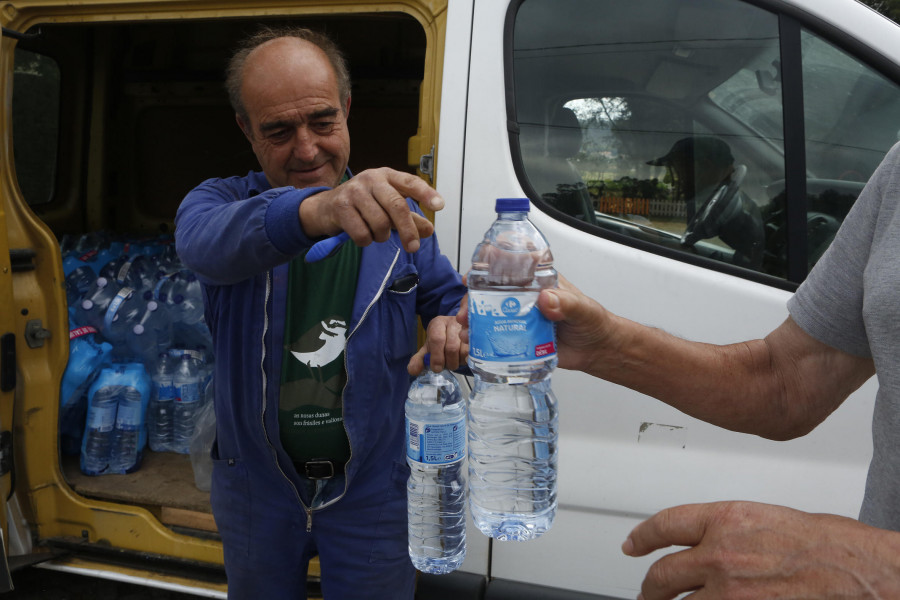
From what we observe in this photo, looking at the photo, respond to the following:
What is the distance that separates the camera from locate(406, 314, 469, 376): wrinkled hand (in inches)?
56.2

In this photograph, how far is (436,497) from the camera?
2047mm

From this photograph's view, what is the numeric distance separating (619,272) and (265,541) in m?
1.37

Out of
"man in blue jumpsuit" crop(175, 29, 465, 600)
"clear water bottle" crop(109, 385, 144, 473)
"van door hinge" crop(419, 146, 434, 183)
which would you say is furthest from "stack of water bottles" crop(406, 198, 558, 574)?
"clear water bottle" crop(109, 385, 144, 473)

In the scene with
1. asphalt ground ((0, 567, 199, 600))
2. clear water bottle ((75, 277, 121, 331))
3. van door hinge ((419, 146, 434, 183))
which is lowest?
asphalt ground ((0, 567, 199, 600))

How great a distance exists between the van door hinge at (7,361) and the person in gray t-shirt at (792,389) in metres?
2.06

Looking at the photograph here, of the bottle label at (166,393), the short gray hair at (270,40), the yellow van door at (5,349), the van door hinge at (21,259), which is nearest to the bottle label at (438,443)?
the short gray hair at (270,40)

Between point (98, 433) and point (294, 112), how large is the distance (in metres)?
A: 2.30

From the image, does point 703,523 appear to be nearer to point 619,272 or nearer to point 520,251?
point 520,251

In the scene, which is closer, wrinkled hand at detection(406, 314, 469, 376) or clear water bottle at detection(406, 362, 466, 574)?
wrinkled hand at detection(406, 314, 469, 376)

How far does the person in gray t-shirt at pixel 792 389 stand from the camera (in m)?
0.85

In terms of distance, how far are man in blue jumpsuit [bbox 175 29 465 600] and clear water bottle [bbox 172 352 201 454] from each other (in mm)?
1733

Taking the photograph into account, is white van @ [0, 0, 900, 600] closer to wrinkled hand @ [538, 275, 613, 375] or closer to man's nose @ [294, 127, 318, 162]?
man's nose @ [294, 127, 318, 162]

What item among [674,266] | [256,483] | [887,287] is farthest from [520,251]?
[256,483]

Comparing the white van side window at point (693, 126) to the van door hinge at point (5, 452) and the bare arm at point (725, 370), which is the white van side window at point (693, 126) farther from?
the van door hinge at point (5, 452)
